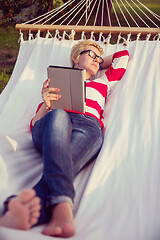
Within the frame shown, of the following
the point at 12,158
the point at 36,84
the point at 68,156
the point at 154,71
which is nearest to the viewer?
the point at 68,156

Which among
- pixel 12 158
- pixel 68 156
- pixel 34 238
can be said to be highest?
pixel 68 156

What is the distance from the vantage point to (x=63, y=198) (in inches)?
36.3

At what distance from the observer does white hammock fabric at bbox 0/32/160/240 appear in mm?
986

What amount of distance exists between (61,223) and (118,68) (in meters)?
1.21

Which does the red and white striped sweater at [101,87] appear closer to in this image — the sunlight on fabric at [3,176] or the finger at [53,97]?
the finger at [53,97]

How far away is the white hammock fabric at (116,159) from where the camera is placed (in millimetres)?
986

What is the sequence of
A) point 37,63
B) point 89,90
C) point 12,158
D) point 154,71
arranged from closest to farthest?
point 12,158, point 89,90, point 154,71, point 37,63

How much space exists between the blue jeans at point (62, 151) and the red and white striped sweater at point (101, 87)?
103mm

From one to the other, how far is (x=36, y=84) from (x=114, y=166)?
3.54 ft

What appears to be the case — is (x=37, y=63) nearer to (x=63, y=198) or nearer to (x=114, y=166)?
(x=114, y=166)

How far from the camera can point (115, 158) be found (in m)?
1.27

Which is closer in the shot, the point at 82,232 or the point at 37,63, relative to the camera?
the point at 82,232

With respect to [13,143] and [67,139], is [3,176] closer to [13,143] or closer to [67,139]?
[13,143]

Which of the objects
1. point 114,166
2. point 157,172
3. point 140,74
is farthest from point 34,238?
point 140,74
